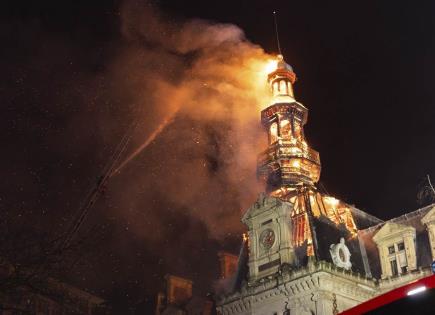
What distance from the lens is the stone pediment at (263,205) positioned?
1437 inches

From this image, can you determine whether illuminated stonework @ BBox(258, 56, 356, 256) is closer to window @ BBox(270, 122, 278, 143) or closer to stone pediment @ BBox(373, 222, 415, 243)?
window @ BBox(270, 122, 278, 143)

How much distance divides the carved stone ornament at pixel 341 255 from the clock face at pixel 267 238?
370cm

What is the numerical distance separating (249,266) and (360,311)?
2979 centimetres

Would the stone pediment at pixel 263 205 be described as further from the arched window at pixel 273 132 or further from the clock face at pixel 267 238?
the arched window at pixel 273 132

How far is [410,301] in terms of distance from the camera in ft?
23.1

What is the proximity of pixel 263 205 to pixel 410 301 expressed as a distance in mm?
30405

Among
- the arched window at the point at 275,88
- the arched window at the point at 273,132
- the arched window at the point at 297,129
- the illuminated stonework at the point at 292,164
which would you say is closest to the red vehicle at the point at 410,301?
the illuminated stonework at the point at 292,164

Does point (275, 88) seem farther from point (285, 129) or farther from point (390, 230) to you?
point (390, 230)

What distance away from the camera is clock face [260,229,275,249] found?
36.4m

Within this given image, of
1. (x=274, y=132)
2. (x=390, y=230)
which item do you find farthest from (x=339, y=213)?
(x=274, y=132)

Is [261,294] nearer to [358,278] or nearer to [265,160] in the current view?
[358,278]

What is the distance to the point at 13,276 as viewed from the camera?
1727 cm

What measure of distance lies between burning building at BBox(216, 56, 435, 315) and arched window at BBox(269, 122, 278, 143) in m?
2.69

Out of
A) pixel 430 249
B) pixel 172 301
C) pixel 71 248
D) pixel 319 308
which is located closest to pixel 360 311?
pixel 71 248
